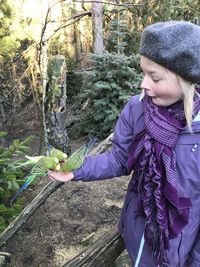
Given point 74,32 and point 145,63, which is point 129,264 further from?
point 74,32

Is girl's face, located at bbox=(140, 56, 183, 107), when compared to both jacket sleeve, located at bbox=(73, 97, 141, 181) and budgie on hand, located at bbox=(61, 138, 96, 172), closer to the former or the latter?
jacket sleeve, located at bbox=(73, 97, 141, 181)

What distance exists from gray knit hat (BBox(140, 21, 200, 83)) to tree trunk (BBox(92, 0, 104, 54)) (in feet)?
19.7

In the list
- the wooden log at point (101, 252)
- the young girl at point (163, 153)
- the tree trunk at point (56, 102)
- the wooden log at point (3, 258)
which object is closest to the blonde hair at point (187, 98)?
the young girl at point (163, 153)

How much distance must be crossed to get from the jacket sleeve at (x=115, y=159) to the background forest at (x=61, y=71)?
1915mm

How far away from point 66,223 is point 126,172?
2010 millimetres

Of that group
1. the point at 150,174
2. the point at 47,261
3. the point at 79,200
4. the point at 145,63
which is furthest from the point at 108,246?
the point at 79,200

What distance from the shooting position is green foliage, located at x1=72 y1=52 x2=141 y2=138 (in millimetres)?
6512

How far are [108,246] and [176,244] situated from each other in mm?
709

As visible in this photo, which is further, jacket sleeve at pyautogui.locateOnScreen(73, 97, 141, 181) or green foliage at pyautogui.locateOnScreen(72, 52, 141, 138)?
green foliage at pyautogui.locateOnScreen(72, 52, 141, 138)

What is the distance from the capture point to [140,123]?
5.90 feet

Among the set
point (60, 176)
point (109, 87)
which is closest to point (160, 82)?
point (60, 176)

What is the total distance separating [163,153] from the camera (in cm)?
168

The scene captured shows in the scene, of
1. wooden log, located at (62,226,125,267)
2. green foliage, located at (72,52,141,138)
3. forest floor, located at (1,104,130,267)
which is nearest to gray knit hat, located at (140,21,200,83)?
wooden log, located at (62,226,125,267)

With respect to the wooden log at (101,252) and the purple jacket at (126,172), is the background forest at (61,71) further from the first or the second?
the purple jacket at (126,172)
